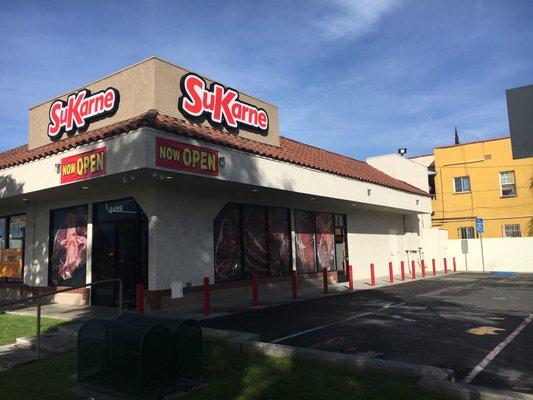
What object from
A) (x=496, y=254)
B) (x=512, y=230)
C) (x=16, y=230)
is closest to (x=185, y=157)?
(x=16, y=230)

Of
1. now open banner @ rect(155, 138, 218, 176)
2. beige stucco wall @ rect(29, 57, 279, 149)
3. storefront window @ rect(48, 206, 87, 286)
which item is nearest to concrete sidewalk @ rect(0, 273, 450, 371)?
storefront window @ rect(48, 206, 87, 286)

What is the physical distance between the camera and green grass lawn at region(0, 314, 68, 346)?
34.1 ft

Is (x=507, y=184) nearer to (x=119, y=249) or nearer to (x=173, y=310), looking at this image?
(x=173, y=310)

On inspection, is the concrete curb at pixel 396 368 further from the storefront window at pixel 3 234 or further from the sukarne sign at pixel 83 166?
the storefront window at pixel 3 234

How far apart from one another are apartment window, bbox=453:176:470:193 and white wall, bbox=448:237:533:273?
542cm

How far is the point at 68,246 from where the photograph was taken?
16109 millimetres

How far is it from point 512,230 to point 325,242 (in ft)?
60.2

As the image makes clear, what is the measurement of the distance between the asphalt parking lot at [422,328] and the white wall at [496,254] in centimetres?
1391

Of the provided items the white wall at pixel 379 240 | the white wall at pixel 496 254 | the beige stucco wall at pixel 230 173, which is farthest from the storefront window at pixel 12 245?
the white wall at pixel 496 254

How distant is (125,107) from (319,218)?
33.9ft

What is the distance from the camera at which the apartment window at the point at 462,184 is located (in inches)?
1341

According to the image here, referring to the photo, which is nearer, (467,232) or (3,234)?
(3,234)

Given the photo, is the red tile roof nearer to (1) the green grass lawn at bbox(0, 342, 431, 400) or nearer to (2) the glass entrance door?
(2) the glass entrance door

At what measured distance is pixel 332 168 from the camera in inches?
750
